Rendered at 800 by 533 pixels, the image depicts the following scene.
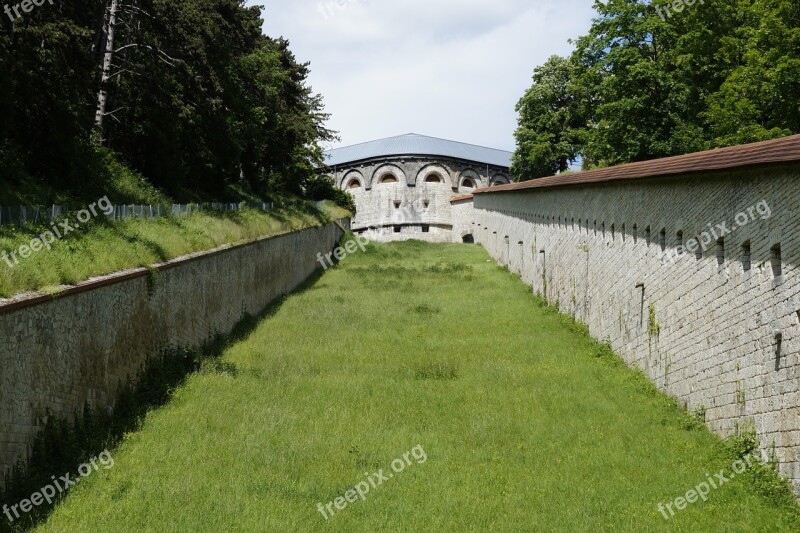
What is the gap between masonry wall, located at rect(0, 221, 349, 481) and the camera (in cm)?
735

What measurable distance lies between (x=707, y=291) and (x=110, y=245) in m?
9.46

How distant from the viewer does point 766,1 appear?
23.4 m

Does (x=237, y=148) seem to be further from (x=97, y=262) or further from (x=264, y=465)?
(x=264, y=465)

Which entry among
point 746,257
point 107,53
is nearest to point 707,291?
point 746,257

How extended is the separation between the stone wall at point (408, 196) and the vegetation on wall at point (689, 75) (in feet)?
86.8

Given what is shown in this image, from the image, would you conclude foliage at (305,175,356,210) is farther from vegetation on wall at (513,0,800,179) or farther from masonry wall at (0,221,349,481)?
masonry wall at (0,221,349,481)

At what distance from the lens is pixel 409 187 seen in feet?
190

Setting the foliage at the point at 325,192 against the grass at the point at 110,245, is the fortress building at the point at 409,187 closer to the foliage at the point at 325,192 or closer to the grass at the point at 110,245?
the foliage at the point at 325,192

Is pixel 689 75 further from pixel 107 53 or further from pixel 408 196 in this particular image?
pixel 408 196

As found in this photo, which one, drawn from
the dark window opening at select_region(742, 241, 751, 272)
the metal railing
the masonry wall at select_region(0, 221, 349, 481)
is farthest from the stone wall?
the dark window opening at select_region(742, 241, 751, 272)

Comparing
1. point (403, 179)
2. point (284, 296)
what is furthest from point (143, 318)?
point (403, 179)

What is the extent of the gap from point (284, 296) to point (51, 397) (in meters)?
15.2

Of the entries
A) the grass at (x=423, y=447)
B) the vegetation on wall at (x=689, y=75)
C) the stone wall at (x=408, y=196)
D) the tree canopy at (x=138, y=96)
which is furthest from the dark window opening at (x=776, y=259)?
the stone wall at (x=408, y=196)

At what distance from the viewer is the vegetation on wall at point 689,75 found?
21.9 metres
